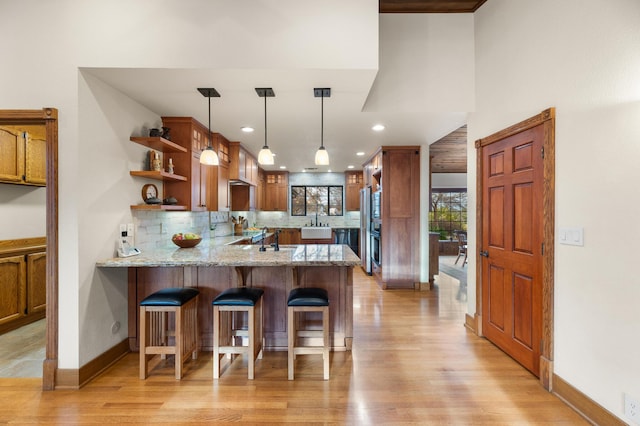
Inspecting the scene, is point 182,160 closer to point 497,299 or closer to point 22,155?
point 22,155

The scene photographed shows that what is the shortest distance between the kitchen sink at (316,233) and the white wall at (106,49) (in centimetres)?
523

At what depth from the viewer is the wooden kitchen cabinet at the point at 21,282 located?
119 inches

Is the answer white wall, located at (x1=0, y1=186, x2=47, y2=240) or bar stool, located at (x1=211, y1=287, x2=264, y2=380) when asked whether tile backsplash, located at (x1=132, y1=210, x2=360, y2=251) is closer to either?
bar stool, located at (x1=211, y1=287, x2=264, y2=380)

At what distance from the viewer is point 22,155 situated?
323 cm

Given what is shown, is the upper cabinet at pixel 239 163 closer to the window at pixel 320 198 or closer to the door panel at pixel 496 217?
the window at pixel 320 198

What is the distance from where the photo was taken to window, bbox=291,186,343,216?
7965 mm

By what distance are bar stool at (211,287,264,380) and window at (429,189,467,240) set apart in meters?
8.19

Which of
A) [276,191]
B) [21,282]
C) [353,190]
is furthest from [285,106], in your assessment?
[353,190]

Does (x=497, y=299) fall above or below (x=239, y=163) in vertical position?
below

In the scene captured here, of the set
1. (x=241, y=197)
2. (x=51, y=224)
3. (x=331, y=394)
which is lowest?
(x=331, y=394)

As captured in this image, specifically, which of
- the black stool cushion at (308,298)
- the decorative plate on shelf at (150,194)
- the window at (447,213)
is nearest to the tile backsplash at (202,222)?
the decorative plate on shelf at (150,194)

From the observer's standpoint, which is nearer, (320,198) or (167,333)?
(167,333)

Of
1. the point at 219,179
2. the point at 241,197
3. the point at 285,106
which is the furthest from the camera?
the point at 241,197

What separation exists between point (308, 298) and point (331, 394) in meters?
0.68
